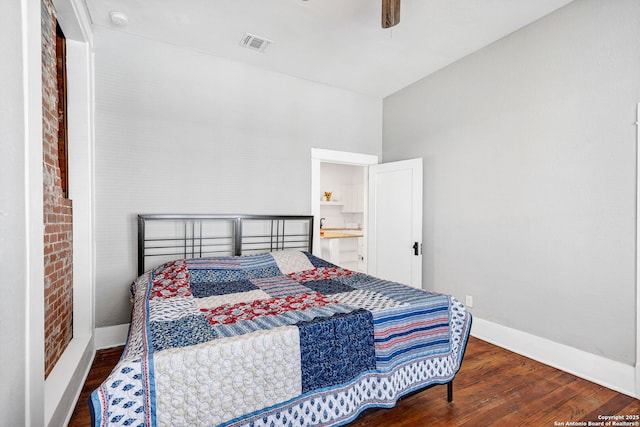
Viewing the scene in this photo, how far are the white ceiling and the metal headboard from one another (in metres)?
1.72

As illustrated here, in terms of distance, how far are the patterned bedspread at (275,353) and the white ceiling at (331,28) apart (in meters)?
2.23

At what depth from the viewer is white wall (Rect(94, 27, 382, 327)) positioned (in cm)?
289

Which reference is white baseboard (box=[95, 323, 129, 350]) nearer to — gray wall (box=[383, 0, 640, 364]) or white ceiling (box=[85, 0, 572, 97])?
white ceiling (box=[85, 0, 572, 97])

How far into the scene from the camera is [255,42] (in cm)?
308

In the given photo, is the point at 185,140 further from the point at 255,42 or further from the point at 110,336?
the point at 110,336

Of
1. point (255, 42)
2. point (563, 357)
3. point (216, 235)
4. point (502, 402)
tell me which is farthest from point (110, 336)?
point (563, 357)

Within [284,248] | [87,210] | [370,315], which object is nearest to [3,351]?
[370,315]

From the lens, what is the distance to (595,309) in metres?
2.38

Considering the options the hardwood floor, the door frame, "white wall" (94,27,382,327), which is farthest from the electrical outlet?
"white wall" (94,27,382,327)

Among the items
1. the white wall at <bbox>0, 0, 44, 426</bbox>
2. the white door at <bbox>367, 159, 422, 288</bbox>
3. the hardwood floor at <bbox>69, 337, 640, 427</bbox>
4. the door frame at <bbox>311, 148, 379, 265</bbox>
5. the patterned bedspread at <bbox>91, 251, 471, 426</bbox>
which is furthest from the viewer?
the door frame at <bbox>311, 148, 379, 265</bbox>

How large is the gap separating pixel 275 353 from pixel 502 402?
1.66m

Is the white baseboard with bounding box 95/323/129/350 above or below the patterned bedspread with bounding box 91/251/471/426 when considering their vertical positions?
below

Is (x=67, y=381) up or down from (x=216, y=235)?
down

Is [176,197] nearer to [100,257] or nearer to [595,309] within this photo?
[100,257]
